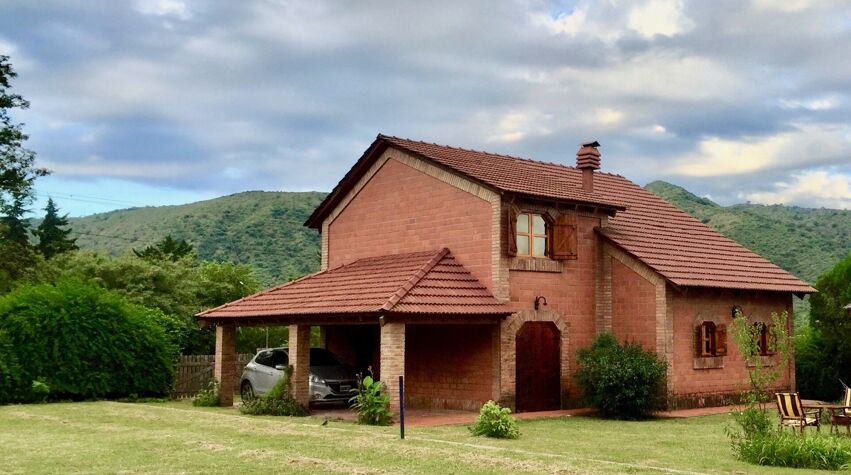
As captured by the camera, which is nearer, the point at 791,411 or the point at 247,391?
the point at 791,411

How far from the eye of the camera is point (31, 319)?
23.1m

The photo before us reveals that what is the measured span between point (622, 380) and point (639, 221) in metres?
6.64

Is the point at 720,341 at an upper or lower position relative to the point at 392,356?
upper

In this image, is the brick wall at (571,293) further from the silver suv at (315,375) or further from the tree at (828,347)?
the tree at (828,347)

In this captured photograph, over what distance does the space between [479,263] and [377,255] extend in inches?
158

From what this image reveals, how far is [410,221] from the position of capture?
2309 cm

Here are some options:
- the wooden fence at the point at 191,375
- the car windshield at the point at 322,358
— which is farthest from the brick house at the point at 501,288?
the wooden fence at the point at 191,375

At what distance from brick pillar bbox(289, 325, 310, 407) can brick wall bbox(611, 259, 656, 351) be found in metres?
7.92

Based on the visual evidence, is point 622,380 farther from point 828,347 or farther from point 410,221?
point 828,347

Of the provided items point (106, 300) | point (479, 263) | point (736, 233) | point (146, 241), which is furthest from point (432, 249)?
point (146, 241)

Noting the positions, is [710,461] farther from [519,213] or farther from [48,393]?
[48,393]

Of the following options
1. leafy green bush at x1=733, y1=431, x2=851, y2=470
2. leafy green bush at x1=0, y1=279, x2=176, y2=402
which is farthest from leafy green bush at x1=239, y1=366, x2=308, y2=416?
leafy green bush at x1=733, y1=431, x2=851, y2=470

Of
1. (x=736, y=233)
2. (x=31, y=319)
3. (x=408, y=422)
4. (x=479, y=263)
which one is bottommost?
(x=408, y=422)

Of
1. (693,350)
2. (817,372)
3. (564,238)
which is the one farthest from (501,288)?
(817,372)
